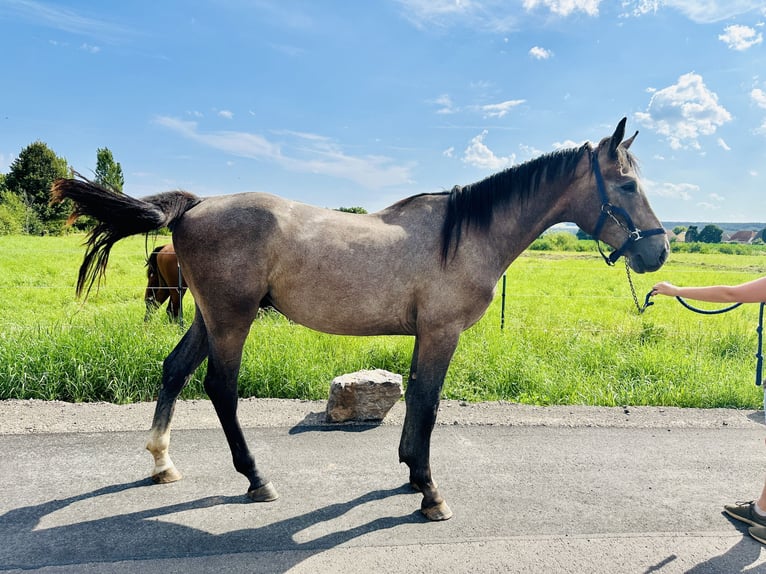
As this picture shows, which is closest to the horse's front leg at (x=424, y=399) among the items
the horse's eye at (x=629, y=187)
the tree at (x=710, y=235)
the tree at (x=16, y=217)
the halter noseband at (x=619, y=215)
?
the halter noseband at (x=619, y=215)

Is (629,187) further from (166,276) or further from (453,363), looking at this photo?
(166,276)

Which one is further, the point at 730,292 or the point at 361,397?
the point at 361,397

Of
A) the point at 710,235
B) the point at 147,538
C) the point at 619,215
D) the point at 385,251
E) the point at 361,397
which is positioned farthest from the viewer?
the point at 710,235

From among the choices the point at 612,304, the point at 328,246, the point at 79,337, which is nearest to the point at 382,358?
the point at 328,246

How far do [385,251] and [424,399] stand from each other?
3.31ft

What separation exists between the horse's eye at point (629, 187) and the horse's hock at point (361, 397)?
251 cm

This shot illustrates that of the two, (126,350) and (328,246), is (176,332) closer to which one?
(126,350)

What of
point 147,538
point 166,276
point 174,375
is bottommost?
point 147,538

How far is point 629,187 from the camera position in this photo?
314cm

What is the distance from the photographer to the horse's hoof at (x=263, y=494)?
3.05 meters

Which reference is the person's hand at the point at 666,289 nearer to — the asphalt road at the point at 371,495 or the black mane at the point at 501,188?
the black mane at the point at 501,188

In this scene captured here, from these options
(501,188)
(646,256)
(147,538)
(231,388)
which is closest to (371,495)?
(231,388)

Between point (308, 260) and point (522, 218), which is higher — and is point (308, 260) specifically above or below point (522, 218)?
below

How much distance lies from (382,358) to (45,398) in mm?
3596
